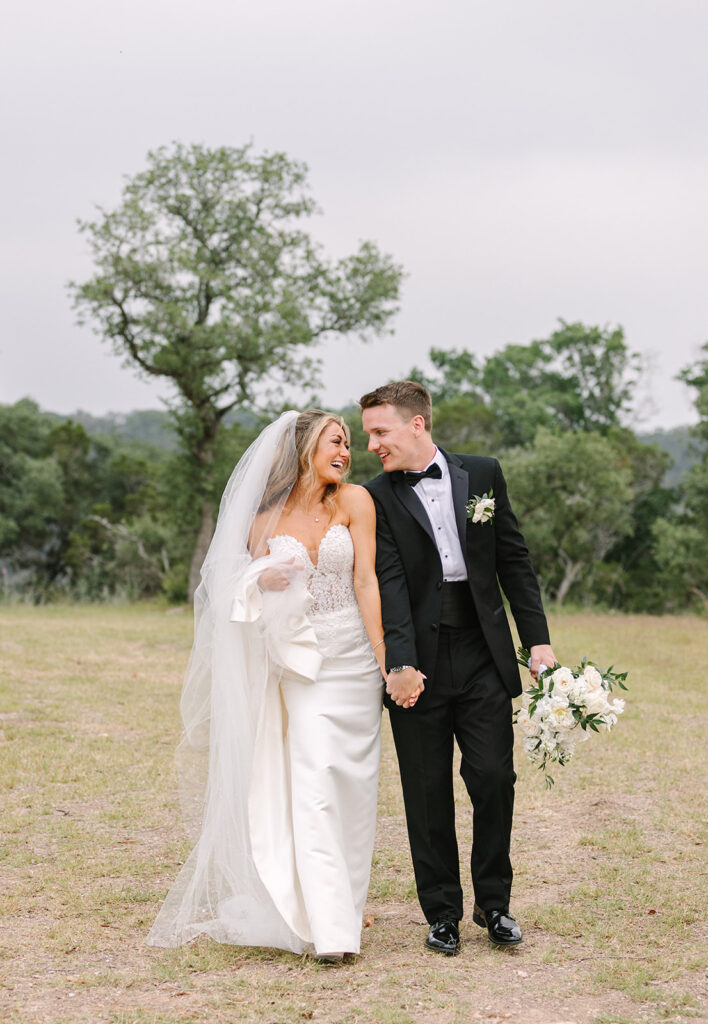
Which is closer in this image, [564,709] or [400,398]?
[564,709]

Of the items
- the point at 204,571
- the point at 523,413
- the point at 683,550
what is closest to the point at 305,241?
the point at 683,550

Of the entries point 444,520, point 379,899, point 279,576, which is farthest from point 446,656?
point 379,899

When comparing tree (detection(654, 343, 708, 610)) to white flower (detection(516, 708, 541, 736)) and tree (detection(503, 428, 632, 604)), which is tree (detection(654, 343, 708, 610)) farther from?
white flower (detection(516, 708, 541, 736))

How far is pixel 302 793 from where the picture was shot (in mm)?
4543

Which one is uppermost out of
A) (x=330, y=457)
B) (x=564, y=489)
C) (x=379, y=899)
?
(x=564, y=489)

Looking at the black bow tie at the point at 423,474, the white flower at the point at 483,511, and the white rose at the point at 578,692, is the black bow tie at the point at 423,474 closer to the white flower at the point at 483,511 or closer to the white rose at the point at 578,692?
the white flower at the point at 483,511

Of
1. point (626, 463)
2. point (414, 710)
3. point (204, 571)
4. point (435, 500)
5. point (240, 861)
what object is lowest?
point (240, 861)

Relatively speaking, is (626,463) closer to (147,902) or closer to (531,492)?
(531,492)

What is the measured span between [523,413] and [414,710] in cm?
3905

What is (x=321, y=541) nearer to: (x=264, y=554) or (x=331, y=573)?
(x=331, y=573)

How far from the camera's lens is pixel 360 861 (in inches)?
183

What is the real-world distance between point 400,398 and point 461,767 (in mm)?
1570

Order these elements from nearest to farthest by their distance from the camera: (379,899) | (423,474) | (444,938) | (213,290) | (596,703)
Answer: (596,703), (444,938), (423,474), (379,899), (213,290)

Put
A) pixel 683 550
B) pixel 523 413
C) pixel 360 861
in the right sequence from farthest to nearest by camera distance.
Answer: pixel 523 413
pixel 683 550
pixel 360 861
